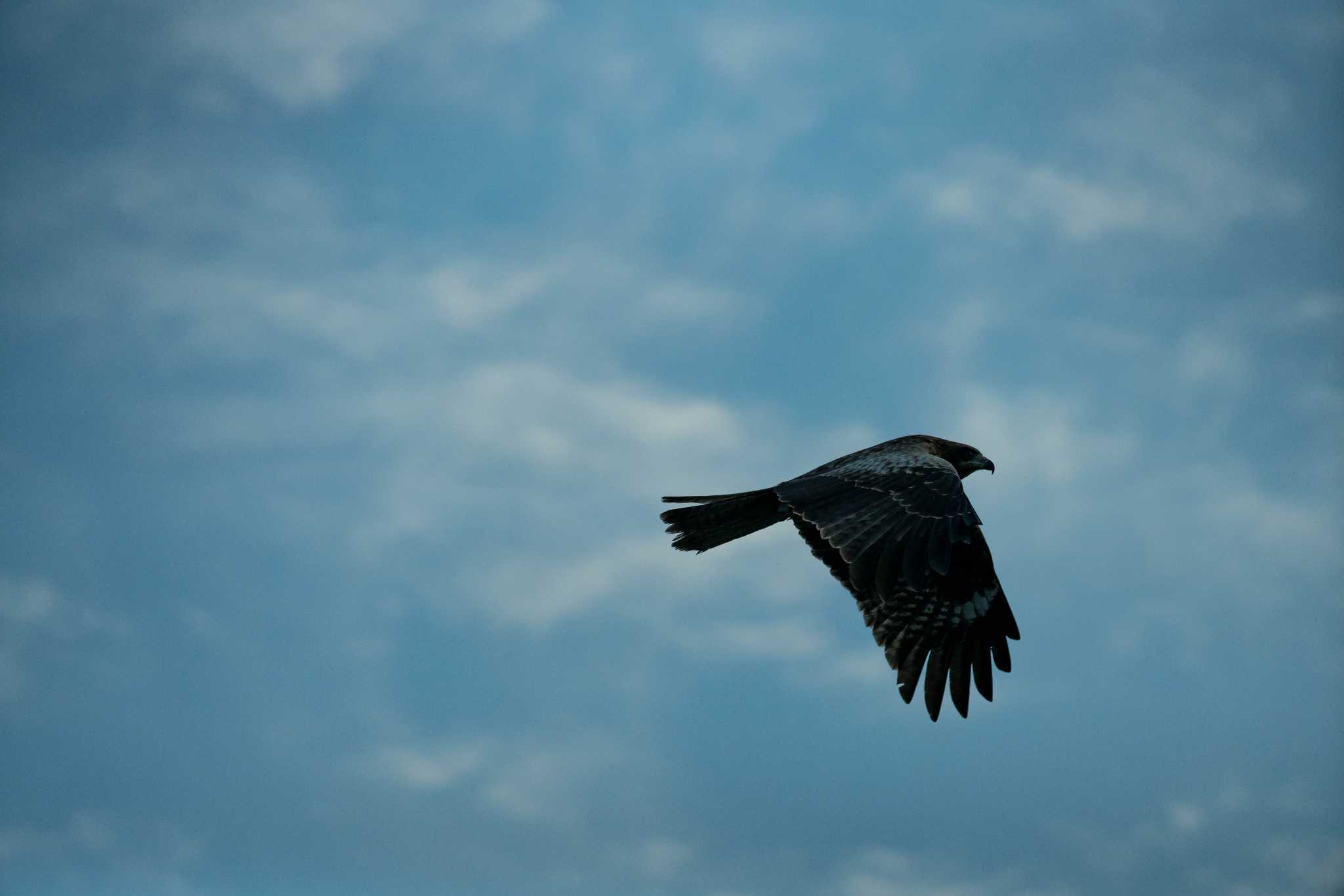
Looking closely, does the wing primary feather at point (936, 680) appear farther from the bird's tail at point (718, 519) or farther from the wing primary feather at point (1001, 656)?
the bird's tail at point (718, 519)

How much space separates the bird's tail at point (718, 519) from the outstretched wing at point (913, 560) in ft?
1.83

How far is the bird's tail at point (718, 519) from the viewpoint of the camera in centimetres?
1236

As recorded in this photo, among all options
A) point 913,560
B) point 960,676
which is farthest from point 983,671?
point 913,560

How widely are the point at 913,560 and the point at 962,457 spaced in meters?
3.58

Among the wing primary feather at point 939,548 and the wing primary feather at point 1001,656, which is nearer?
the wing primary feather at point 939,548

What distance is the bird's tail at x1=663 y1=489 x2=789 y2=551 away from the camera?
487 inches

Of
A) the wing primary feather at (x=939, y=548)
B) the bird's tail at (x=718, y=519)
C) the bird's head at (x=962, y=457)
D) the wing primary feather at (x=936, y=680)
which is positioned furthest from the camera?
the bird's head at (x=962, y=457)

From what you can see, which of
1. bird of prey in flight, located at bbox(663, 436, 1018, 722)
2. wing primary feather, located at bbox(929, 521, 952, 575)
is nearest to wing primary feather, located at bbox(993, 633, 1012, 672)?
bird of prey in flight, located at bbox(663, 436, 1018, 722)

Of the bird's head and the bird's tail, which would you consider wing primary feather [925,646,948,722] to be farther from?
the bird's head

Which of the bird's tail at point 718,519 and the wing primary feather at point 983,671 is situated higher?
the bird's tail at point 718,519

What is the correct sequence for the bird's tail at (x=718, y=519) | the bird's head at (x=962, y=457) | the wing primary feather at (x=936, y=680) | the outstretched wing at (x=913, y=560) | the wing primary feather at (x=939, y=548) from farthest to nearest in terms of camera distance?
1. the bird's head at (x=962, y=457)
2. the bird's tail at (x=718, y=519)
3. the wing primary feather at (x=936, y=680)
4. the outstretched wing at (x=913, y=560)
5. the wing primary feather at (x=939, y=548)

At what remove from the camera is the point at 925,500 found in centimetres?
1125

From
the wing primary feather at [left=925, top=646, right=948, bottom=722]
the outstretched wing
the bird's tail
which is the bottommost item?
the wing primary feather at [left=925, top=646, right=948, bottom=722]

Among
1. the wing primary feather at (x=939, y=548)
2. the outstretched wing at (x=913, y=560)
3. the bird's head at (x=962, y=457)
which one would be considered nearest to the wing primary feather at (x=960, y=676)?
the outstretched wing at (x=913, y=560)
